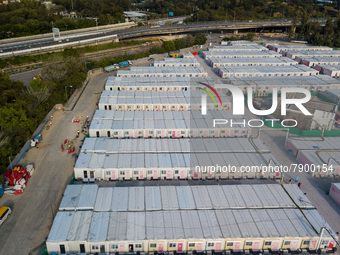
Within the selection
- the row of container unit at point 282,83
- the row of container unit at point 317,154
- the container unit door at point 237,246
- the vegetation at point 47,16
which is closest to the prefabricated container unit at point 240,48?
the row of container unit at point 282,83

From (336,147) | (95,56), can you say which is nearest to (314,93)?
(336,147)

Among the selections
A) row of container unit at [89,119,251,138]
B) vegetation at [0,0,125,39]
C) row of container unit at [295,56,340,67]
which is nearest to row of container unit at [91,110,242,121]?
row of container unit at [89,119,251,138]

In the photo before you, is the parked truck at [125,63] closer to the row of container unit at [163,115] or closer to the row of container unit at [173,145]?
the row of container unit at [163,115]

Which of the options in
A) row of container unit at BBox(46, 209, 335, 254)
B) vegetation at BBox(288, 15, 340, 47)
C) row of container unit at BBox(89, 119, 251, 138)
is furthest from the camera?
vegetation at BBox(288, 15, 340, 47)

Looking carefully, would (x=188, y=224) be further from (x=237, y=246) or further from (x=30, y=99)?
(x=30, y=99)

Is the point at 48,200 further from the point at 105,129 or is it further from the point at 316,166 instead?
the point at 316,166

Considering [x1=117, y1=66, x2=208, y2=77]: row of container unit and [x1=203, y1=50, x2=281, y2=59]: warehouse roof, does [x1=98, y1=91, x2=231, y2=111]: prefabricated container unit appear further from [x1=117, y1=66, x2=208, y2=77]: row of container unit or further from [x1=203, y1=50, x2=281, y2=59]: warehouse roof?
[x1=203, y1=50, x2=281, y2=59]: warehouse roof
